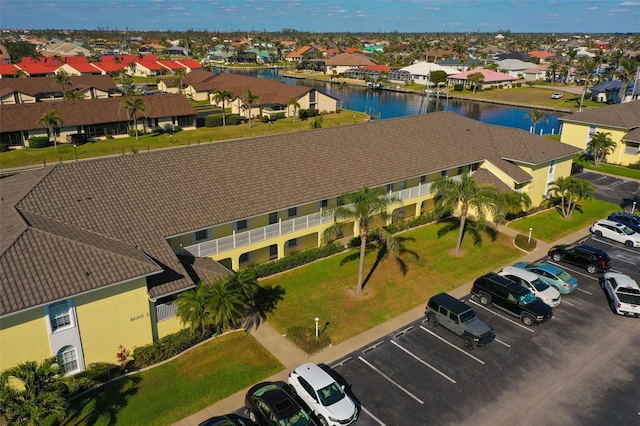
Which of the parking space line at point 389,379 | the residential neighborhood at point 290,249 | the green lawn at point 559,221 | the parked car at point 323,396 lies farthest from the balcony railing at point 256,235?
the green lawn at point 559,221

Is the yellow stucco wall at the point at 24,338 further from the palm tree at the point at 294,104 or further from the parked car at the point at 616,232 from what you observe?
the palm tree at the point at 294,104

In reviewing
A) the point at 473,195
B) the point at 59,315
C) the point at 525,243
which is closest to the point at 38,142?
the point at 59,315

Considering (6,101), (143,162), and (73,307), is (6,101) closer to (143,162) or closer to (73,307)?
(143,162)

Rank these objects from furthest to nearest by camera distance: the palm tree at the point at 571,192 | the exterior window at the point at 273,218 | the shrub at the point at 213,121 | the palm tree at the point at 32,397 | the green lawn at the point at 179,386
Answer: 1. the shrub at the point at 213,121
2. the palm tree at the point at 571,192
3. the exterior window at the point at 273,218
4. the green lawn at the point at 179,386
5. the palm tree at the point at 32,397

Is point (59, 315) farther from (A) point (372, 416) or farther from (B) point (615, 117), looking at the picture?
(B) point (615, 117)

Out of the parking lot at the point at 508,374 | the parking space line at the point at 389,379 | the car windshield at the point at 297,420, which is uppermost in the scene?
the car windshield at the point at 297,420
